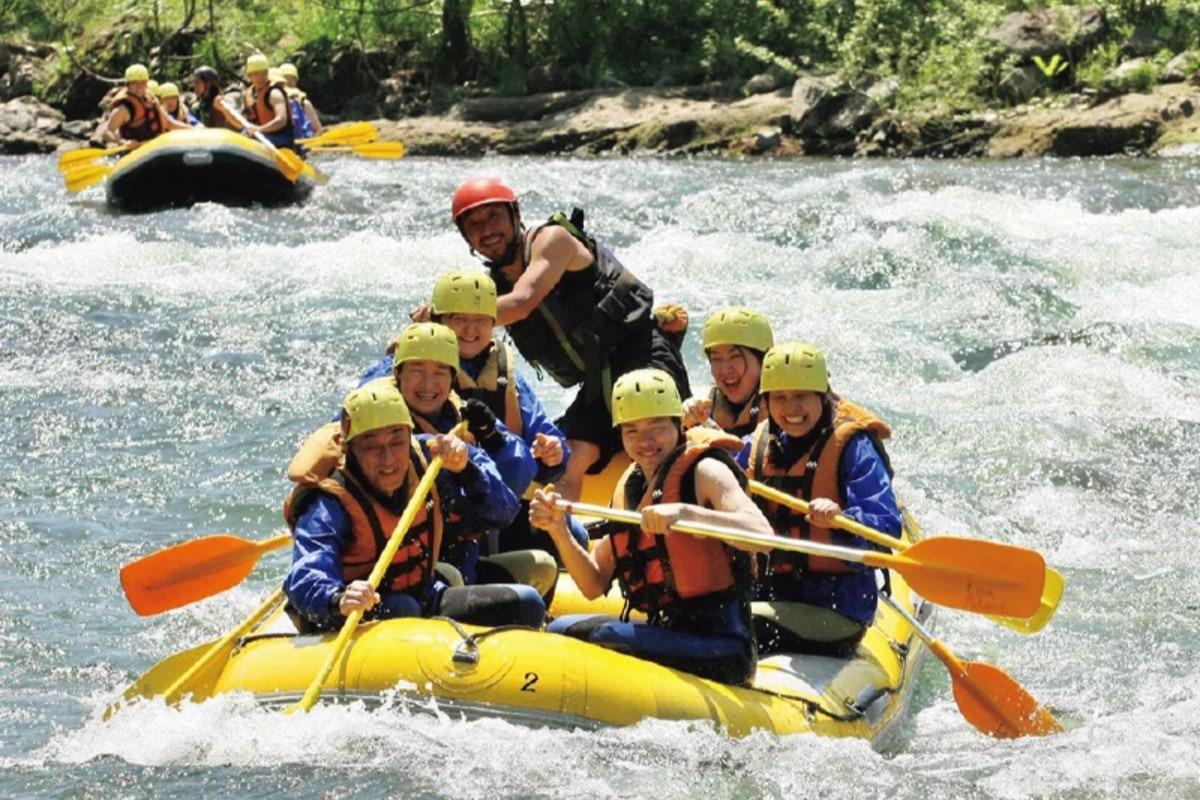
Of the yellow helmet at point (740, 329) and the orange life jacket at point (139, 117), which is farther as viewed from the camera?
the orange life jacket at point (139, 117)

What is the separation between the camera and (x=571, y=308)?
269 inches

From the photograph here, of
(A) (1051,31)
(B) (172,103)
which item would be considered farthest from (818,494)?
(A) (1051,31)

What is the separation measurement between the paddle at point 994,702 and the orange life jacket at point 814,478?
15.5 inches

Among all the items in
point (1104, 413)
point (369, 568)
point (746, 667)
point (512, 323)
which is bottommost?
point (1104, 413)

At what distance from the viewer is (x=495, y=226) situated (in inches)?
261

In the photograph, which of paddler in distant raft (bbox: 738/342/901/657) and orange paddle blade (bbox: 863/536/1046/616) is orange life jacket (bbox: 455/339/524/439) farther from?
orange paddle blade (bbox: 863/536/1046/616)

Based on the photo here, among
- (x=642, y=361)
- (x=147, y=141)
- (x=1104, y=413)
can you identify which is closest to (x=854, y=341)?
(x=1104, y=413)

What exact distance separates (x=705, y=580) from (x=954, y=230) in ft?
30.3

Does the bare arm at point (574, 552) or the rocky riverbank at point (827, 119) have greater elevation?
the bare arm at point (574, 552)

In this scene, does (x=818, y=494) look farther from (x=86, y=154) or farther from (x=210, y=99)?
(x=210, y=99)

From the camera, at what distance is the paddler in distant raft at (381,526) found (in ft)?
17.7

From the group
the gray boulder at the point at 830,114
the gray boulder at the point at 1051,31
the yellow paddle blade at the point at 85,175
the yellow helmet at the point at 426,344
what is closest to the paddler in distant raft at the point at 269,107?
the yellow paddle blade at the point at 85,175

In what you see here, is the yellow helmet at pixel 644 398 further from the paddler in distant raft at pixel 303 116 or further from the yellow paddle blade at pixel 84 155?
the paddler in distant raft at pixel 303 116

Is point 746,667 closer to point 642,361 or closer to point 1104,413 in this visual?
point 642,361
